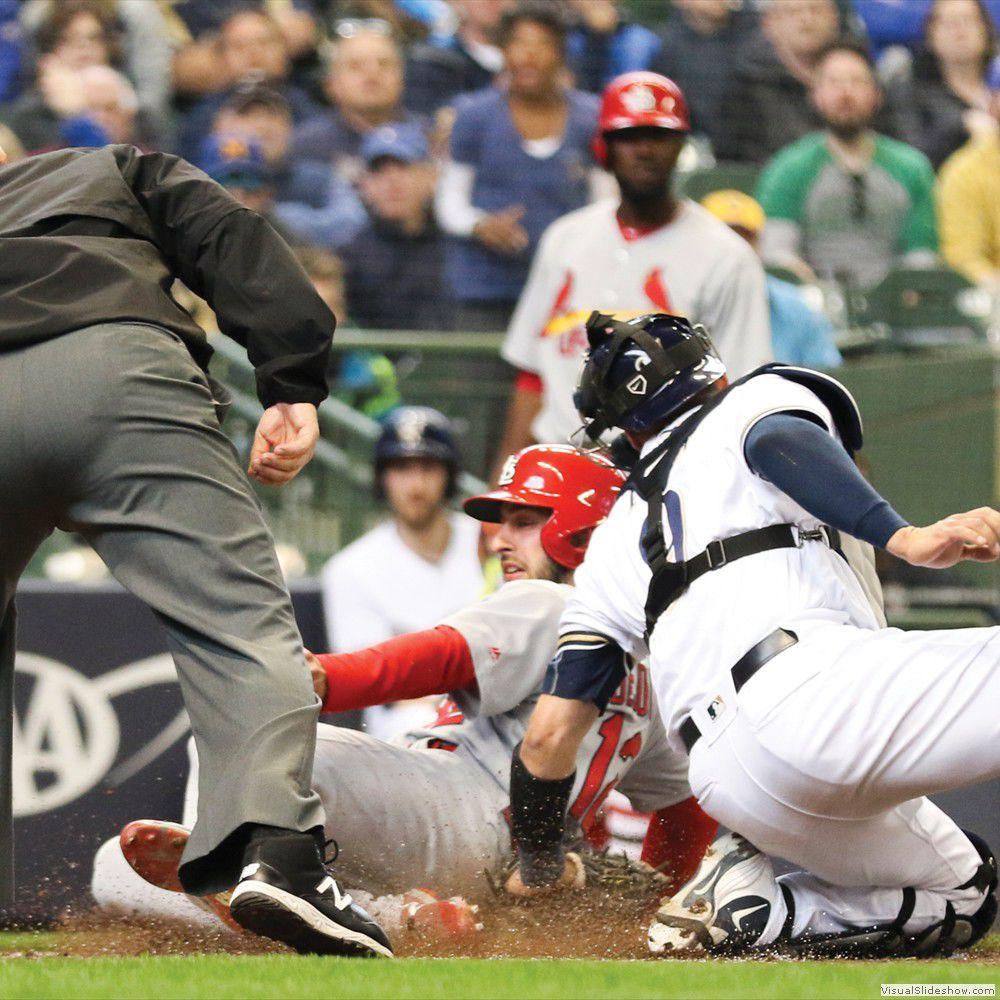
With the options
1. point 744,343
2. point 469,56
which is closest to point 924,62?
point 469,56

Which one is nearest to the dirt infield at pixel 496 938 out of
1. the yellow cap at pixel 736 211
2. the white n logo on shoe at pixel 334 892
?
the white n logo on shoe at pixel 334 892

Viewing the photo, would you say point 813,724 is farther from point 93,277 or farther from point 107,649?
point 107,649

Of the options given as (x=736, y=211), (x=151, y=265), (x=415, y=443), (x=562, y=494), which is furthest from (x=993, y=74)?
(x=151, y=265)

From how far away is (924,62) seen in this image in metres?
9.93

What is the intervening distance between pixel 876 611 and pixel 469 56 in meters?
6.21

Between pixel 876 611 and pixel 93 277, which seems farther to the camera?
pixel 876 611

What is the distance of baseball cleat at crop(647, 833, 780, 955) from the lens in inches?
156

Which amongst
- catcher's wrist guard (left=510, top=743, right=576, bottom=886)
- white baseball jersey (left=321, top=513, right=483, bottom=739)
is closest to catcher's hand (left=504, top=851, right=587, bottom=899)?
catcher's wrist guard (left=510, top=743, right=576, bottom=886)

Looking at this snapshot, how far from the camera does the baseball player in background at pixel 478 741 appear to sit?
14.4 ft

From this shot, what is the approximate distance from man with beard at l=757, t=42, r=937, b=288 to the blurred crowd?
12 millimetres

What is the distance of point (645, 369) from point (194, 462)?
121cm

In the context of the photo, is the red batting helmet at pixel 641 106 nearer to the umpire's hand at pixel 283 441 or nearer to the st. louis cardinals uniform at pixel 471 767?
the st. louis cardinals uniform at pixel 471 767

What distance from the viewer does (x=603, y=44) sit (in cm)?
984

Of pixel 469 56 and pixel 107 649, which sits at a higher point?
pixel 469 56
